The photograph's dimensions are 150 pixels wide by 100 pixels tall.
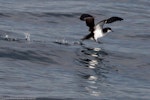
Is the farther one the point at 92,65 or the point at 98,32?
the point at 98,32

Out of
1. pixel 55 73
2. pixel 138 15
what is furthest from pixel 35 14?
pixel 55 73

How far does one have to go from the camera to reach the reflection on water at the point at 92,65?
15.7 meters

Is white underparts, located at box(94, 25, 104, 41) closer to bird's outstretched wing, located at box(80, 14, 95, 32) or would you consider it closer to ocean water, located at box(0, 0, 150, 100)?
bird's outstretched wing, located at box(80, 14, 95, 32)

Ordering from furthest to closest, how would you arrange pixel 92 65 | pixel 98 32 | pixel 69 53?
pixel 98 32 → pixel 69 53 → pixel 92 65

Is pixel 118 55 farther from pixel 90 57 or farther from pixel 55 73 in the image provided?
pixel 55 73

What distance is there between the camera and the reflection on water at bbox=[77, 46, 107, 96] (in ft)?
51.5

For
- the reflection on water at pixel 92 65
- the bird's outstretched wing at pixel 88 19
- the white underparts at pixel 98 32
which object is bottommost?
the reflection on water at pixel 92 65

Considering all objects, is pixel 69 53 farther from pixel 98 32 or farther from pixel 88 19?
pixel 98 32

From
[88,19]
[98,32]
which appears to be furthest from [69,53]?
[98,32]

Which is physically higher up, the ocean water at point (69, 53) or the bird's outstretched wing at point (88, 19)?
the bird's outstretched wing at point (88, 19)

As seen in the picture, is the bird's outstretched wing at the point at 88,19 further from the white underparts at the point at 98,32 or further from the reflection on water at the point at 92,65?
the reflection on water at the point at 92,65

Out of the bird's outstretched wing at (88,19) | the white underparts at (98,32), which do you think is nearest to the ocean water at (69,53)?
the white underparts at (98,32)

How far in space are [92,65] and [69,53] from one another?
1.75 m

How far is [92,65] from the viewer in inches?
730
